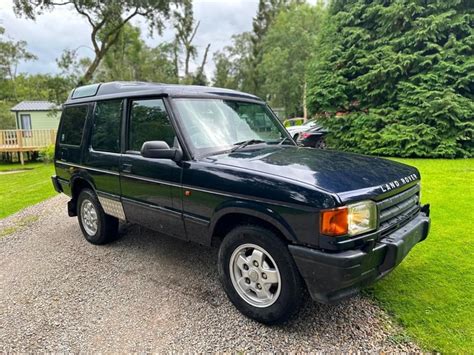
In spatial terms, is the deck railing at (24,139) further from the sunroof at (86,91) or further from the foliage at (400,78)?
the sunroof at (86,91)

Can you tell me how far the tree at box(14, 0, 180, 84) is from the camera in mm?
18247

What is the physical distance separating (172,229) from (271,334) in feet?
4.73

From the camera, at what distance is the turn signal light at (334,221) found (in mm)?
2195

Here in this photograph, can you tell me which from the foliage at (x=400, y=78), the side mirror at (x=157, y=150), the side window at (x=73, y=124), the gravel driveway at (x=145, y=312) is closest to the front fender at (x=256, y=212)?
the side mirror at (x=157, y=150)

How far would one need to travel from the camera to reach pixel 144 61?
37219 mm

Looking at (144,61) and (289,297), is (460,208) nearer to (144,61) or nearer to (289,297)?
(289,297)

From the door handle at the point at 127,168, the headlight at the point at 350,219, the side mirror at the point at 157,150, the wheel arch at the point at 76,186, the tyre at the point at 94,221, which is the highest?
the side mirror at the point at 157,150

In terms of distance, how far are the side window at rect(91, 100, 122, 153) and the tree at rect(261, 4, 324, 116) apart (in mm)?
21954

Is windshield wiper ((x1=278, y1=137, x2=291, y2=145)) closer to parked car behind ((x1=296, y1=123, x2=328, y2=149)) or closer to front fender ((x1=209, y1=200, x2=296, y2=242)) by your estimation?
front fender ((x1=209, y1=200, x2=296, y2=242))

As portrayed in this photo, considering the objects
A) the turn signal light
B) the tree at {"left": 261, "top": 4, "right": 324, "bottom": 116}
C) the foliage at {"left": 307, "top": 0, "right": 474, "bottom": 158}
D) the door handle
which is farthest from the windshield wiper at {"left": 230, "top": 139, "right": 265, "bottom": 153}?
the tree at {"left": 261, "top": 4, "right": 324, "bottom": 116}

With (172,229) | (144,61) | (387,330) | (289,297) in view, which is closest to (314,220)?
(289,297)

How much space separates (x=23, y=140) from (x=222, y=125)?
19.5m

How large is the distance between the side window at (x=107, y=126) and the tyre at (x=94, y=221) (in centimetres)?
78

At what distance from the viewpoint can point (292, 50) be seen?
1009 inches
